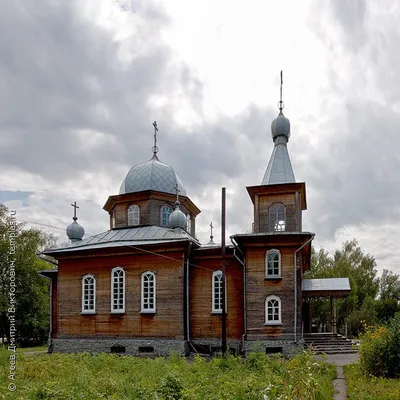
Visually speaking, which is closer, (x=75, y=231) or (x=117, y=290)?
(x=117, y=290)

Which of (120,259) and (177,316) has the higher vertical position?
(120,259)

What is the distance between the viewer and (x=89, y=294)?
21.9 meters

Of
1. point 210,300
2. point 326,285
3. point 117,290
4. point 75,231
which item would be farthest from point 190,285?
point 75,231

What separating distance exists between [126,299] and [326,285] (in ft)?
30.6

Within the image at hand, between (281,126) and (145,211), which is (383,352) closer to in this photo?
(281,126)

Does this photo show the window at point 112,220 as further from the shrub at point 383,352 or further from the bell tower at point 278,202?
the shrub at point 383,352

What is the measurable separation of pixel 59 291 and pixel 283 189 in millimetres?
12040

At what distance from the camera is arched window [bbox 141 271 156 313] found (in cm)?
2047

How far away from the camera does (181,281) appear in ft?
65.9

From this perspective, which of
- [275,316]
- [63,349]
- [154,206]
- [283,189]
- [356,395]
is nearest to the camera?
[356,395]

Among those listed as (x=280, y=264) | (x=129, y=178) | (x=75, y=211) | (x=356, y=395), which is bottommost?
(x=356, y=395)

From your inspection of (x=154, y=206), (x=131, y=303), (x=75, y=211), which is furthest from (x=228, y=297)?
(x=75, y=211)

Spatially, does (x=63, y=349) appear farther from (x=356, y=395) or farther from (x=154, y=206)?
(x=356, y=395)

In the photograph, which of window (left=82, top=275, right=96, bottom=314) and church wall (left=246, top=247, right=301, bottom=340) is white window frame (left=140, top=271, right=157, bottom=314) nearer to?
window (left=82, top=275, right=96, bottom=314)
